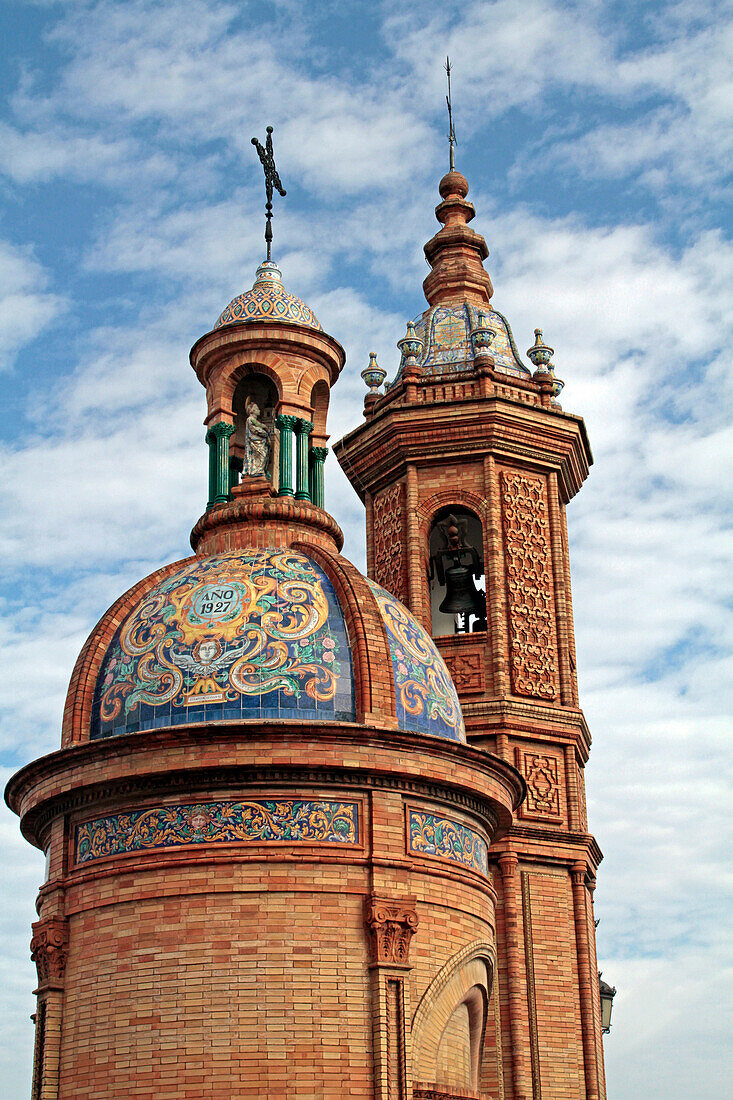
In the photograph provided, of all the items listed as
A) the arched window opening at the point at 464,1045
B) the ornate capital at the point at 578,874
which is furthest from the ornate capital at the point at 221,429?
the arched window opening at the point at 464,1045

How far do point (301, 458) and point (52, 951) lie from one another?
7.63 meters

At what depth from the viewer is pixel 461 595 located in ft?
84.8

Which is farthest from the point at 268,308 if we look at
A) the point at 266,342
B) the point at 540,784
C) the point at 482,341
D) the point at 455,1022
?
the point at 455,1022

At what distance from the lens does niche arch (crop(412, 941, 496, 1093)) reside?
1622 cm

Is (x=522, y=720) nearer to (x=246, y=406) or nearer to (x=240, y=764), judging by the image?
(x=246, y=406)

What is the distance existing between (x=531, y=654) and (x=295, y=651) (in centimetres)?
808

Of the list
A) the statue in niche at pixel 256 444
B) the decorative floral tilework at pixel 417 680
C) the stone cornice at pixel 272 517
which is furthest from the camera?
the statue in niche at pixel 256 444

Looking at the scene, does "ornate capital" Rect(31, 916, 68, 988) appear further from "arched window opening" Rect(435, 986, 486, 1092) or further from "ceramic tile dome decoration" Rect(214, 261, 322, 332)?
"ceramic tile dome decoration" Rect(214, 261, 322, 332)

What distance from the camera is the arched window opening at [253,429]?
21.8m

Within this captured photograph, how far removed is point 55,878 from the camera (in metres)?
17.2

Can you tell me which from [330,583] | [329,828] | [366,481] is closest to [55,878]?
[329,828]

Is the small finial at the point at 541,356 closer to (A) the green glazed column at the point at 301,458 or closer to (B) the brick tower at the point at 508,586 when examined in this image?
(B) the brick tower at the point at 508,586

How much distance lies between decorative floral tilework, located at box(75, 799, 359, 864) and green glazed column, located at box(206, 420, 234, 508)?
5.86m

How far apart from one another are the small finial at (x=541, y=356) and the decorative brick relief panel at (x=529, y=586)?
2066 mm
